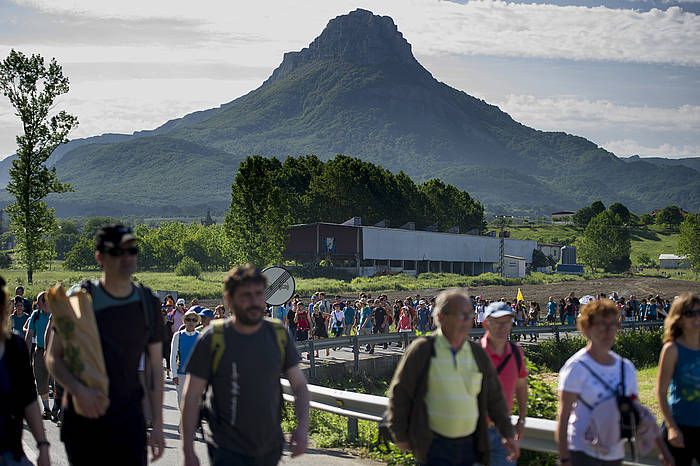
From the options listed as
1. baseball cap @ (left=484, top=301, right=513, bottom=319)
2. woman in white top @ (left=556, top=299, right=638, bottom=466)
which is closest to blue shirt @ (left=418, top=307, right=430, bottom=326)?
baseball cap @ (left=484, top=301, right=513, bottom=319)

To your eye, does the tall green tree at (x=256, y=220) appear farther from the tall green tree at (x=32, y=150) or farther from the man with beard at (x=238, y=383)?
the man with beard at (x=238, y=383)

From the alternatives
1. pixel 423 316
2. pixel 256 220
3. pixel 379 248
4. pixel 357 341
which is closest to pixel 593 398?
pixel 357 341

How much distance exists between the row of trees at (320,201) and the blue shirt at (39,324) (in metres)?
60.3

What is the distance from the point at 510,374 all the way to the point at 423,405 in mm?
1441

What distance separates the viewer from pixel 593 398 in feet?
19.3

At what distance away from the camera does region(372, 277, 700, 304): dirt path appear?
70500 millimetres

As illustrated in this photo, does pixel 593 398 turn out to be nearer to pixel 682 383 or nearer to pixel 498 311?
pixel 682 383

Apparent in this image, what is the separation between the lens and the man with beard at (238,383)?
5430 millimetres

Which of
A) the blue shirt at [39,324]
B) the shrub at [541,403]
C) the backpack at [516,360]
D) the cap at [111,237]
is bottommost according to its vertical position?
the shrub at [541,403]

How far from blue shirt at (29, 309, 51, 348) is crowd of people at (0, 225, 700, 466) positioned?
7.52 metres

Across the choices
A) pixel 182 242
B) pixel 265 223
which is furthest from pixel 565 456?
pixel 182 242

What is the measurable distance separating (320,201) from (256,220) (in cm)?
3453

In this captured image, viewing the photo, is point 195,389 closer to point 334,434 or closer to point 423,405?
point 423,405

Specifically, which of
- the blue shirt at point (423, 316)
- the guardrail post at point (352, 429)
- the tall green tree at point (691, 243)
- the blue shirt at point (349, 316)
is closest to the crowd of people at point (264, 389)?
the guardrail post at point (352, 429)
